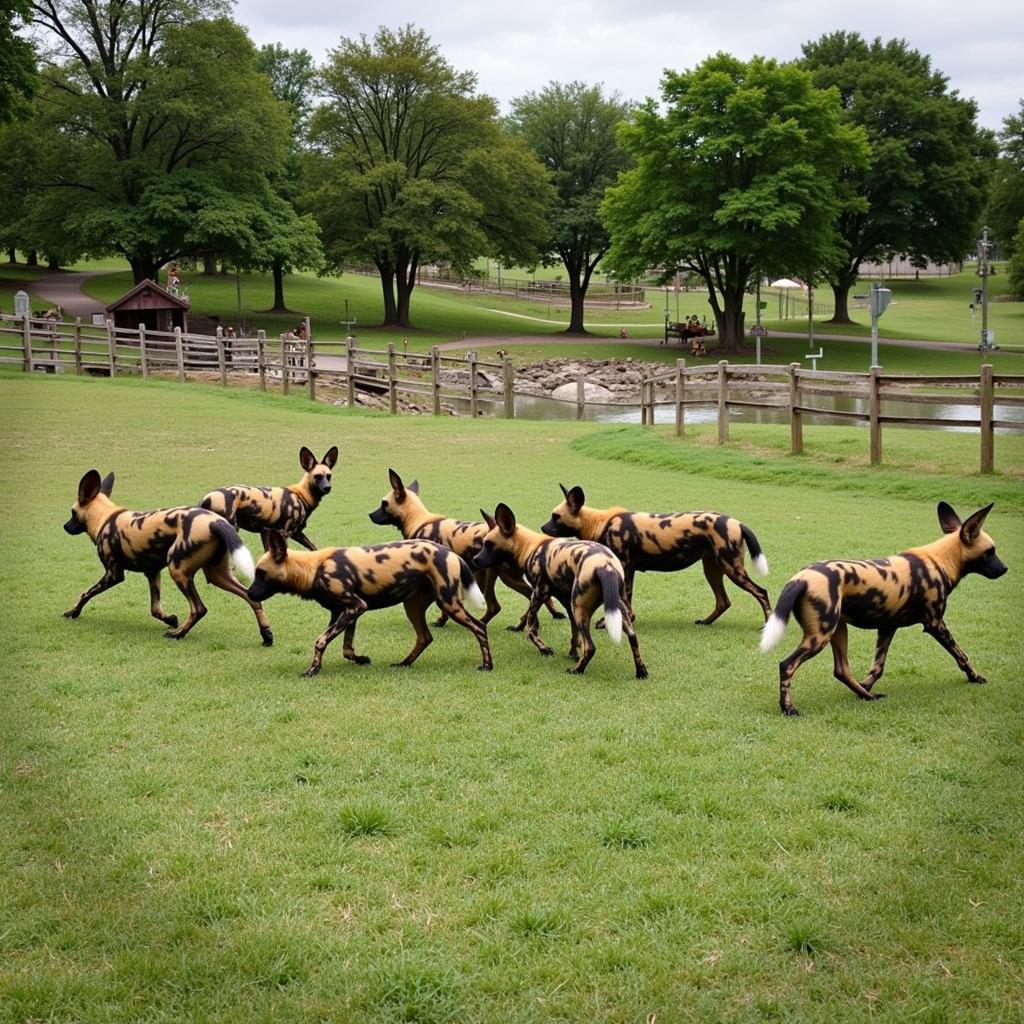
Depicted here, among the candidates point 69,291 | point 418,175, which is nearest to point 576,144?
point 418,175

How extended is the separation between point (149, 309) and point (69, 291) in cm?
2005

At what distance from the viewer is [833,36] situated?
196ft

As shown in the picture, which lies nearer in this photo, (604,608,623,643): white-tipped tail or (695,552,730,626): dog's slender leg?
(604,608,623,643): white-tipped tail

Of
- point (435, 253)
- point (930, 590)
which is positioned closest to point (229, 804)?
point (930, 590)

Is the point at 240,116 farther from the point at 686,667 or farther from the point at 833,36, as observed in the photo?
the point at 833,36

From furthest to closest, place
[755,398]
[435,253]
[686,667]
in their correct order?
[435,253] < [755,398] < [686,667]

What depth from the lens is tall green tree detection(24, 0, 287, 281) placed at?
502 centimetres

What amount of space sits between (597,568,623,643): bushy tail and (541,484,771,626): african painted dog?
56.8 inches

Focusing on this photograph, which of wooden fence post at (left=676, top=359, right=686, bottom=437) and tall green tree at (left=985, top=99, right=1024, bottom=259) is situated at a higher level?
tall green tree at (left=985, top=99, right=1024, bottom=259)

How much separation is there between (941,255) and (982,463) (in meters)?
44.7

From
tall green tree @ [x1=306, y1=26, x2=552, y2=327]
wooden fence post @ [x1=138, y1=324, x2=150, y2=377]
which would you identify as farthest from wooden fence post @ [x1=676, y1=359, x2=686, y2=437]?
tall green tree @ [x1=306, y1=26, x2=552, y2=327]

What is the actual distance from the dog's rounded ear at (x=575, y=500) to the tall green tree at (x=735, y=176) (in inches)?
1577

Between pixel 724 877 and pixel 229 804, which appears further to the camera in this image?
pixel 229 804

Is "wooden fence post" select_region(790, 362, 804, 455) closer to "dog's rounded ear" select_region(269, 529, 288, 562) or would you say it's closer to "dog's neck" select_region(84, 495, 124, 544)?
"dog's neck" select_region(84, 495, 124, 544)
